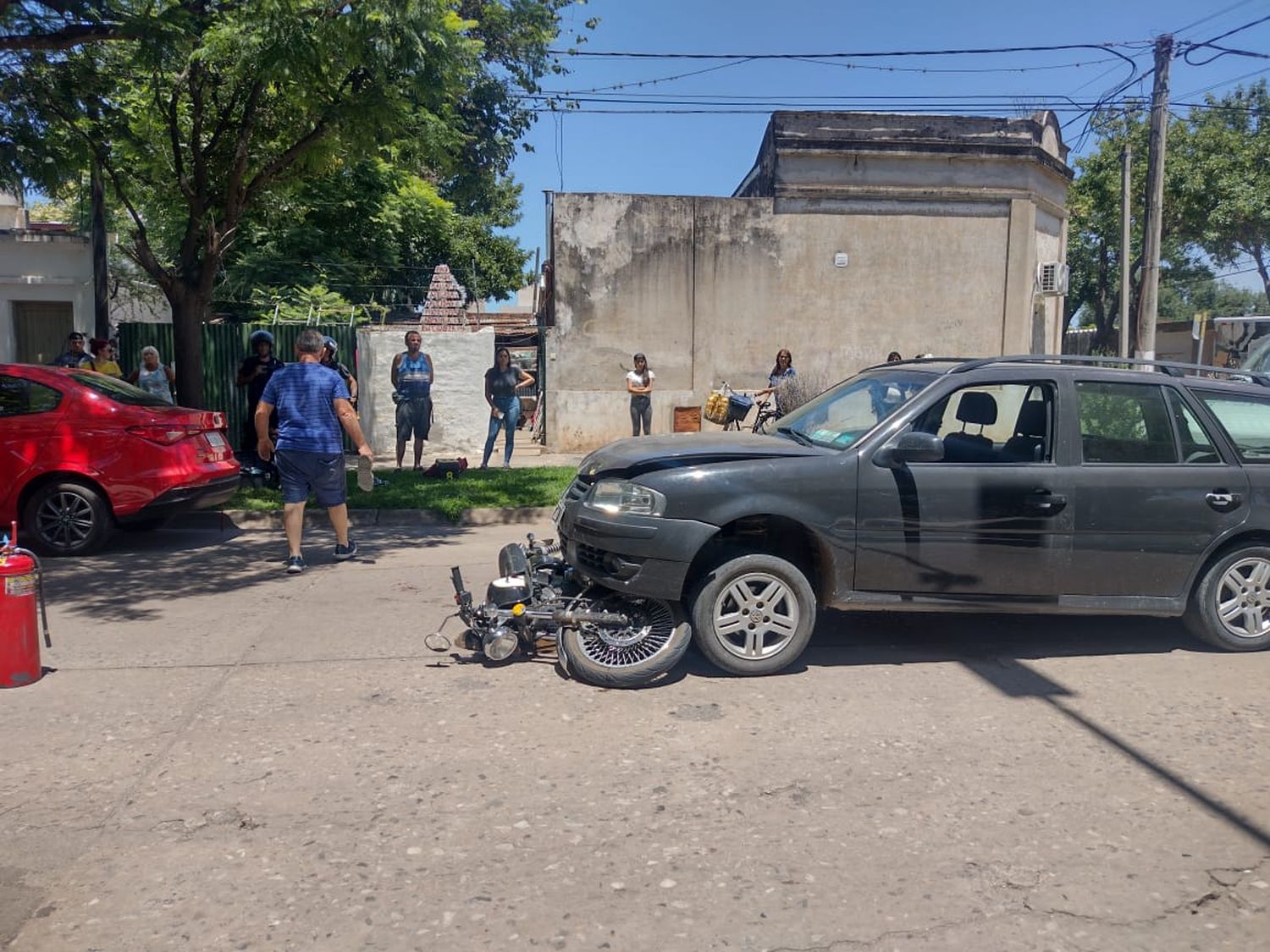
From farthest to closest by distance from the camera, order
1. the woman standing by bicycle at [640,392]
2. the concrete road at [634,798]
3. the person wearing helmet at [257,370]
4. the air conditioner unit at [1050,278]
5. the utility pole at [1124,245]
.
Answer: the utility pole at [1124,245], the air conditioner unit at [1050,278], the woman standing by bicycle at [640,392], the person wearing helmet at [257,370], the concrete road at [634,798]

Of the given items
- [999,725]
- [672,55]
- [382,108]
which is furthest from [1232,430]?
[672,55]

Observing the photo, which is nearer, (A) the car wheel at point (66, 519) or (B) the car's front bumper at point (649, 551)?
(B) the car's front bumper at point (649, 551)

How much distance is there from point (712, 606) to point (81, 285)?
1767cm

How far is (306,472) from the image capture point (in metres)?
7.77

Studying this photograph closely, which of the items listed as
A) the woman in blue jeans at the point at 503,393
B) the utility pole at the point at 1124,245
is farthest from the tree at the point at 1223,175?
the woman in blue jeans at the point at 503,393

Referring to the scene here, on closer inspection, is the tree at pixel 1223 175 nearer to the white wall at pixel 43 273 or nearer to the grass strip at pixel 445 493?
the grass strip at pixel 445 493

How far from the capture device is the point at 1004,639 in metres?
6.27

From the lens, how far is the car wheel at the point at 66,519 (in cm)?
831

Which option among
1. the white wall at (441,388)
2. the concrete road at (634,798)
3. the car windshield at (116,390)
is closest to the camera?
the concrete road at (634,798)

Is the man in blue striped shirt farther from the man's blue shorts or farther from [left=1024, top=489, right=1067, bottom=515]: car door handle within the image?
[left=1024, top=489, right=1067, bottom=515]: car door handle

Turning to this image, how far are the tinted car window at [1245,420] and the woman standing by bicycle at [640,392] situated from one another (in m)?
8.88

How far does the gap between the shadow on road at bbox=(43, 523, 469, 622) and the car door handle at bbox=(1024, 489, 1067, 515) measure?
17.4 feet

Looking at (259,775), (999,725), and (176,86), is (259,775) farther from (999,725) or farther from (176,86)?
(176,86)

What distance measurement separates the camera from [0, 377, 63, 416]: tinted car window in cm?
838
